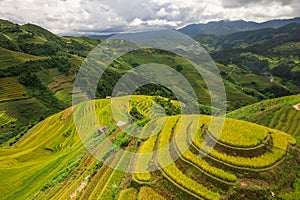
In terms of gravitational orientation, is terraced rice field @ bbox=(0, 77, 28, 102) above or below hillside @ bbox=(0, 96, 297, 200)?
below

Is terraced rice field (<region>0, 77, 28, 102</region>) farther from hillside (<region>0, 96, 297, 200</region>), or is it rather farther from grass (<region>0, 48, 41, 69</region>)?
hillside (<region>0, 96, 297, 200</region>)

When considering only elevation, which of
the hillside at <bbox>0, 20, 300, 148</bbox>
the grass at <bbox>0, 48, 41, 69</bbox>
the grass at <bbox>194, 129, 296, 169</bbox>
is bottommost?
the hillside at <bbox>0, 20, 300, 148</bbox>

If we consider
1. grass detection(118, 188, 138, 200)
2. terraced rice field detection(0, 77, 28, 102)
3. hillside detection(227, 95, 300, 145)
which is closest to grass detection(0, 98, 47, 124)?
terraced rice field detection(0, 77, 28, 102)

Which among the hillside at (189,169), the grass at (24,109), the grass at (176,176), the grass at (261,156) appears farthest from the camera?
the grass at (24,109)

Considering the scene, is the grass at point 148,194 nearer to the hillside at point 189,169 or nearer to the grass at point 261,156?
the hillside at point 189,169

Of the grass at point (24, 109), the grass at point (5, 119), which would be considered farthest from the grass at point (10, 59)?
the grass at point (5, 119)

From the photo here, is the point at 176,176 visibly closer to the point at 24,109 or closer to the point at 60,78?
the point at 24,109

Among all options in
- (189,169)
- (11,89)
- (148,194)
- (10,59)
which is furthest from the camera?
(10,59)

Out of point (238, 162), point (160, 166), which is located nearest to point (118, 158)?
point (160, 166)

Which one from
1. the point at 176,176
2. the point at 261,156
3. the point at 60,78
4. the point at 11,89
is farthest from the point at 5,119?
the point at 261,156
